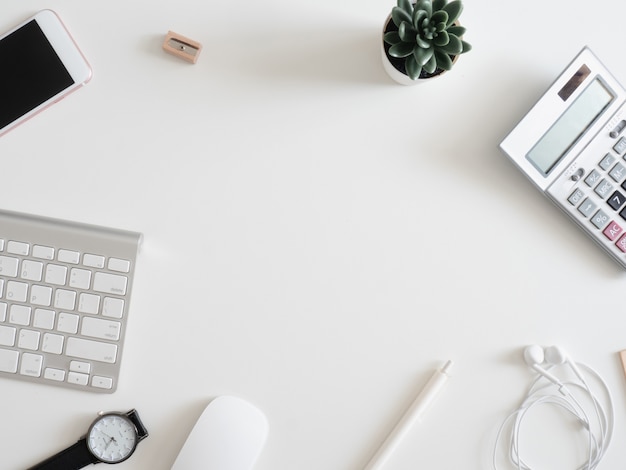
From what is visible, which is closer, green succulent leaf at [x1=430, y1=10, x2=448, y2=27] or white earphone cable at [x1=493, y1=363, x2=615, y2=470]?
green succulent leaf at [x1=430, y1=10, x2=448, y2=27]

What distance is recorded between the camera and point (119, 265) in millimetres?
672

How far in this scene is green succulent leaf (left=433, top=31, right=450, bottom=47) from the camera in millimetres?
624

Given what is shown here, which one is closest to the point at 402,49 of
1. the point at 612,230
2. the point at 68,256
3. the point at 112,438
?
the point at 612,230

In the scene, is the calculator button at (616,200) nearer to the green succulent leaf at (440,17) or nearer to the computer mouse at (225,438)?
the green succulent leaf at (440,17)

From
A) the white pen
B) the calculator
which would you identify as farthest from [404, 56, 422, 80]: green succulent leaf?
the white pen

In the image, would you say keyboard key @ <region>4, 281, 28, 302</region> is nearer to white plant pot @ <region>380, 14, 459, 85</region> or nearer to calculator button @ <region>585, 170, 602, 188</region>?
white plant pot @ <region>380, 14, 459, 85</region>

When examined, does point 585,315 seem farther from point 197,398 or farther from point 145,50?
point 145,50

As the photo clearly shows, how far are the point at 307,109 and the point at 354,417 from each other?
364mm

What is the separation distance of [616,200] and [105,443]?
2.12ft

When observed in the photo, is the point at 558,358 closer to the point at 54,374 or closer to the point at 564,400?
the point at 564,400

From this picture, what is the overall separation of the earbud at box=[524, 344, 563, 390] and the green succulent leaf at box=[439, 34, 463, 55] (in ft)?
1.16

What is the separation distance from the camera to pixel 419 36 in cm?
63

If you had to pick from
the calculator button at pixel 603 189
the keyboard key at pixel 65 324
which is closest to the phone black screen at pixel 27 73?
the keyboard key at pixel 65 324

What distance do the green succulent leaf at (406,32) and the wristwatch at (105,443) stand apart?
19.7 inches
